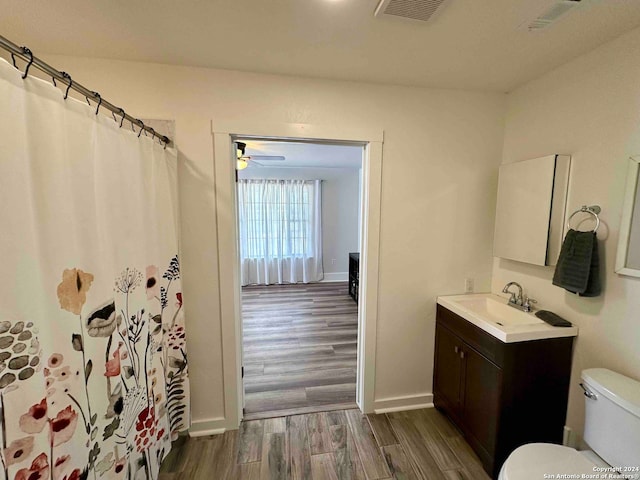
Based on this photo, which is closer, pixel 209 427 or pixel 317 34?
pixel 317 34

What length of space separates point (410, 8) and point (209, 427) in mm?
2686

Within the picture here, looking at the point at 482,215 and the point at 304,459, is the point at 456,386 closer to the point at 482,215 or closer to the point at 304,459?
the point at 304,459

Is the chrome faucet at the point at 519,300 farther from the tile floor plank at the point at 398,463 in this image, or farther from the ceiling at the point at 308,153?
the ceiling at the point at 308,153

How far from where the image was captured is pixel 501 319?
197 cm

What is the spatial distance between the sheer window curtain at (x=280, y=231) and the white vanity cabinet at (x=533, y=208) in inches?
159

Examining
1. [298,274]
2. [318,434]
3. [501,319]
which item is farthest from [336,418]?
[298,274]

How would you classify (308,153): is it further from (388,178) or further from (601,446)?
(601,446)

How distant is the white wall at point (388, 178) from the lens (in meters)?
1.74

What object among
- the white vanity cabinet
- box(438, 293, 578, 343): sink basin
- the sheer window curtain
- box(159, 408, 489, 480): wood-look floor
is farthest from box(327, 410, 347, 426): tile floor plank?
the sheer window curtain


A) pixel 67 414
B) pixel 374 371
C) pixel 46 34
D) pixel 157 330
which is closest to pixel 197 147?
pixel 46 34

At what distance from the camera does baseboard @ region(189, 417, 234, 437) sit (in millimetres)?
1956

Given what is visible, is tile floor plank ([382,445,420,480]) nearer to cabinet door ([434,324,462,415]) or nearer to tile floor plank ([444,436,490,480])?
tile floor plank ([444,436,490,480])

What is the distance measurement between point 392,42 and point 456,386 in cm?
217

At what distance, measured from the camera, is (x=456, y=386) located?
76.7 inches
